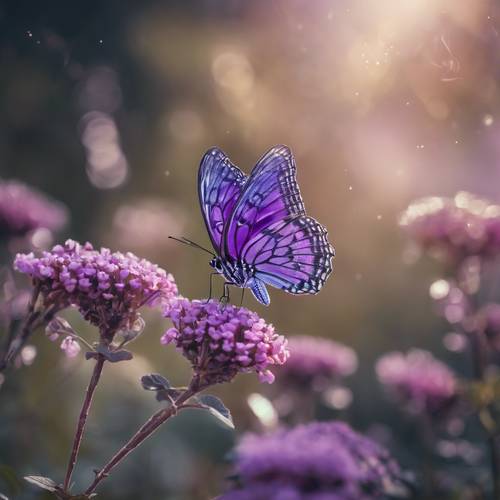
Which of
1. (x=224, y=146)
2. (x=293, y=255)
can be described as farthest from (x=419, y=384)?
(x=224, y=146)

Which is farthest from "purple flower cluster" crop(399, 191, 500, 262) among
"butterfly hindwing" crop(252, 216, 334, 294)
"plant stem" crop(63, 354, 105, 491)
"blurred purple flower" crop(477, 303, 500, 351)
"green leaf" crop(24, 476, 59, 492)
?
"green leaf" crop(24, 476, 59, 492)

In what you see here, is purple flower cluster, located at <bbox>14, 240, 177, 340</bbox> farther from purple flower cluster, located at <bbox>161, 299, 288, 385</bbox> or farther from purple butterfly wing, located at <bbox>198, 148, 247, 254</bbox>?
purple butterfly wing, located at <bbox>198, 148, 247, 254</bbox>

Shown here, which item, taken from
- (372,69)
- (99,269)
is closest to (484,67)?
(372,69)

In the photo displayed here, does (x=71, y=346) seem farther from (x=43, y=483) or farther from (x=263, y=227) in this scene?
(x=263, y=227)

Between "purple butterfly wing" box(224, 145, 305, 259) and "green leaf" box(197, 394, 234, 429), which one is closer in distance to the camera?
"green leaf" box(197, 394, 234, 429)

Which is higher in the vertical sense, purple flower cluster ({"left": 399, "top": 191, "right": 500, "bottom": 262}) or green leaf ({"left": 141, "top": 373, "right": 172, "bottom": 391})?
purple flower cluster ({"left": 399, "top": 191, "right": 500, "bottom": 262})

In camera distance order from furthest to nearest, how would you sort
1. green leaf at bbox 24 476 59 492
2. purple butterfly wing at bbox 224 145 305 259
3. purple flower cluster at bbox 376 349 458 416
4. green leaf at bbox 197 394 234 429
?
1. purple flower cluster at bbox 376 349 458 416
2. purple butterfly wing at bbox 224 145 305 259
3. green leaf at bbox 197 394 234 429
4. green leaf at bbox 24 476 59 492

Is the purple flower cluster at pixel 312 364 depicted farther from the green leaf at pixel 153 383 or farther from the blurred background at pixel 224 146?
the green leaf at pixel 153 383
